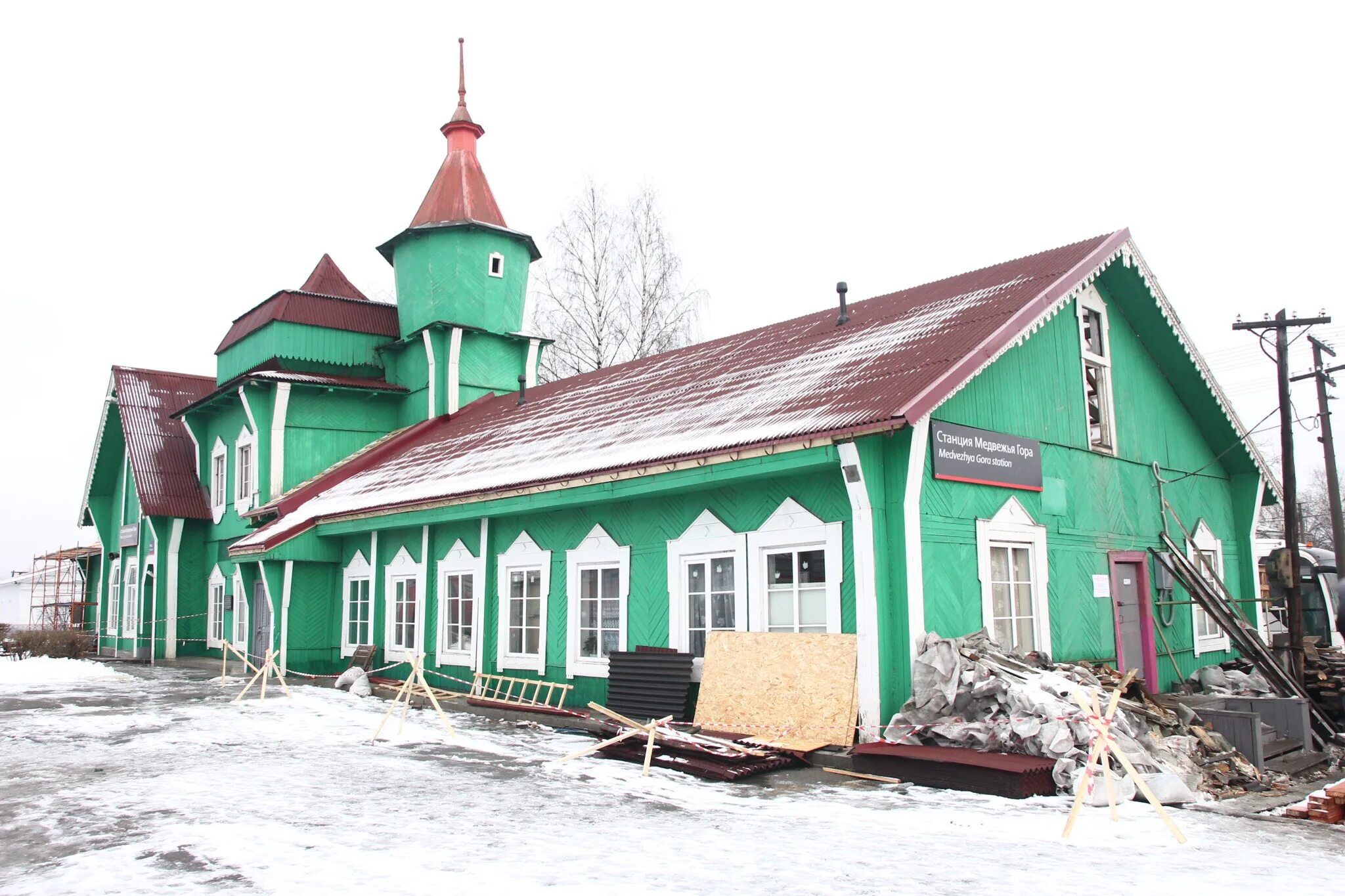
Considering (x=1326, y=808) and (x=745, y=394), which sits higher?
(x=745, y=394)

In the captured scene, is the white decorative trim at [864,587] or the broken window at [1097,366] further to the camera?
the broken window at [1097,366]

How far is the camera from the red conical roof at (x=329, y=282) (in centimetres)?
2445

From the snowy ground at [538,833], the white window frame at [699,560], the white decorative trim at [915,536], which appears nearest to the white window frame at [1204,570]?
the white decorative trim at [915,536]

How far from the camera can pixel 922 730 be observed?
28.6 feet

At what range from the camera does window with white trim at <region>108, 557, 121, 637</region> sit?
26547mm

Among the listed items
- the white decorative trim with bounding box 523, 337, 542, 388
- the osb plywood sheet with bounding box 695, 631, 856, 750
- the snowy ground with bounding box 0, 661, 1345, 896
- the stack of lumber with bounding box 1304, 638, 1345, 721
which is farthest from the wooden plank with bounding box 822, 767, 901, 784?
the white decorative trim with bounding box 523, 337, 542, 388

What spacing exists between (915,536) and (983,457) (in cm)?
163

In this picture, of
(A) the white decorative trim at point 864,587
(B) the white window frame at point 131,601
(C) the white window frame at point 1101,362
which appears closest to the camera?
(A) the white decorative trim at point 864,587

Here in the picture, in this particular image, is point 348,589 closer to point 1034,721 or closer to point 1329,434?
point 1034,721

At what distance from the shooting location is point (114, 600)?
2709cm

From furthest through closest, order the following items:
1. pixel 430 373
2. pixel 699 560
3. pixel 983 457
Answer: pixel 430 373 < pixel 699 560 < pixel 983 457

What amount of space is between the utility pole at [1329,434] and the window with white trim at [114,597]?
29.0 m

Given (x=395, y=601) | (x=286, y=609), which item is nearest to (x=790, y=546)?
(x=395, y=601)

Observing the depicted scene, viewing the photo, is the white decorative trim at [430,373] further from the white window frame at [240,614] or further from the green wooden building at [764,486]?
the white window frame at [240,614]
